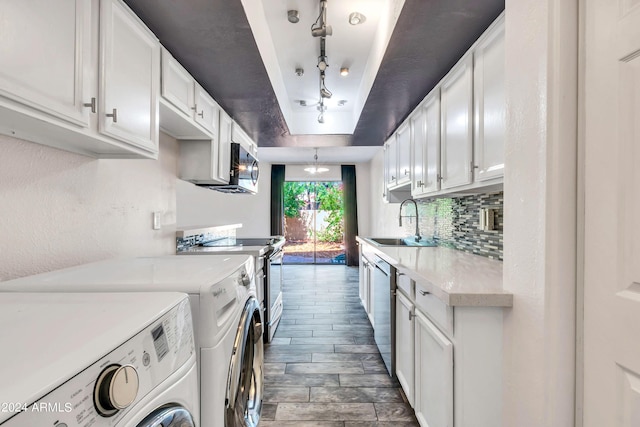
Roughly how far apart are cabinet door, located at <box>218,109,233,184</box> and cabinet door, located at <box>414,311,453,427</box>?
202cm

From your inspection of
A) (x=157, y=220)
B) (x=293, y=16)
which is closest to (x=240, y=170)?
(x=157, y=220)

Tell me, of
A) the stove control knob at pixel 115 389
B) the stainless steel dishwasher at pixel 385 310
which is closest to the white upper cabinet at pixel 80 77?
the stove control knob at pixel 115 389

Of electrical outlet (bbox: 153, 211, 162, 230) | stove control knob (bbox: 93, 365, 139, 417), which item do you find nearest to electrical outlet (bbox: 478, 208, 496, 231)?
stove control knob (bbox: 93, 365, 139, 417)

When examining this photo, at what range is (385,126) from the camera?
3359 mm

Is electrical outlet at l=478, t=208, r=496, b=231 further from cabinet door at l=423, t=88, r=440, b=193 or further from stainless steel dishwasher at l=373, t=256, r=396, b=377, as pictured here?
stainless steel dishwasher at l=373, t=256, r=396, b=377

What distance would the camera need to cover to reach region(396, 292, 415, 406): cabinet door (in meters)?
1.67

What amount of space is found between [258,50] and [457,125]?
4.33 ft

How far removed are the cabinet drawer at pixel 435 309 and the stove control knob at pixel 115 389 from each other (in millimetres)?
1102

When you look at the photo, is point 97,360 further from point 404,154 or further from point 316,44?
point 404,154

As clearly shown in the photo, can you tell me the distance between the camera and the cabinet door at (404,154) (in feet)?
9.71

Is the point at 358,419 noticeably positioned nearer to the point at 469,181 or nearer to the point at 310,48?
the point at 469,181

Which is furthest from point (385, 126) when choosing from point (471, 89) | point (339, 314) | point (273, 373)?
point (273, 373)

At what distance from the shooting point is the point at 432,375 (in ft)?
4.58

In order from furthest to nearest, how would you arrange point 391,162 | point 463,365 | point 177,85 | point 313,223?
point 313,223 → point 391,162 → point 177,85 → point 463,365
